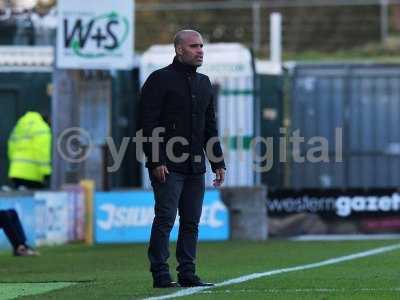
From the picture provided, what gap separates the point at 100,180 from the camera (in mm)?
21469

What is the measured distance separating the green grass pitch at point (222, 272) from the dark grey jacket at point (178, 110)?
1.02 meters

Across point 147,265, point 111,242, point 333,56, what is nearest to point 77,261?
point 147,265

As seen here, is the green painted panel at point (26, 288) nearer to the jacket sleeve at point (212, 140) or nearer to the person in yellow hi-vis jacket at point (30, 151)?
the jacket sleeve at point (212, 140)

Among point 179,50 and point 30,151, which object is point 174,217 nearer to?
point 179,50

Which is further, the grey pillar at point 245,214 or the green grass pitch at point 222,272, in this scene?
the grey pillar at point 245,214

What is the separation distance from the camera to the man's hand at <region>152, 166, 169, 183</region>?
10641 millimetres

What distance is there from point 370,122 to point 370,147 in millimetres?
431

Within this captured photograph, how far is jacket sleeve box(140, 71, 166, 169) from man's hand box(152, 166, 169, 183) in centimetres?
3

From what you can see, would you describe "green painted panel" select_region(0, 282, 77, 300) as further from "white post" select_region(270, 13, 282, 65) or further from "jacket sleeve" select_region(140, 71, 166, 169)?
"white post" select_region(270, 13, 282, 65)

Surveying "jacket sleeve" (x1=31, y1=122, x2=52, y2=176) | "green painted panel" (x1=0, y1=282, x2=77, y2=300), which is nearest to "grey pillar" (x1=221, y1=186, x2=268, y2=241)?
"jacket sleeve" (x1=31, y1=122, x2=52, y2=176)

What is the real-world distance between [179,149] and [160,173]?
0.31 metres

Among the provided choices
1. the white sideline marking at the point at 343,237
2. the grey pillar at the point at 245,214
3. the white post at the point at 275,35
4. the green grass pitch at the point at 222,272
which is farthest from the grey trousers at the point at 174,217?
the white post at the point at 275,35

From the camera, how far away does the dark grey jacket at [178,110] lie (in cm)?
1077

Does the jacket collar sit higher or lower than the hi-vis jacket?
higher
